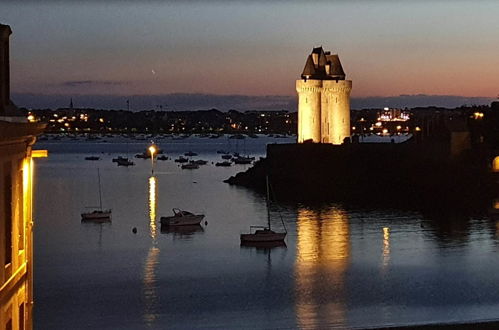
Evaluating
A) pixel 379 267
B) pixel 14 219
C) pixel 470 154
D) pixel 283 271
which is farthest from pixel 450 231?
pixel 14 219

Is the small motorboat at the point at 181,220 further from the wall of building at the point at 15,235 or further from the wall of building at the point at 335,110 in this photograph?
the wall of building at the point at 15,235

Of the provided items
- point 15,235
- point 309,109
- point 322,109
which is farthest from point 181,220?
point 15,235

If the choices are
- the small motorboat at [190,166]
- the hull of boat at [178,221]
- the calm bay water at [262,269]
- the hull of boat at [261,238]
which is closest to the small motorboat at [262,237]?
the hull of boat at [261,238]

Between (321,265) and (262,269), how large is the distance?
1.59 metres

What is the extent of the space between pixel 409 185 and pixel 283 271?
75.4 ft

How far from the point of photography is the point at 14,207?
3600 mm

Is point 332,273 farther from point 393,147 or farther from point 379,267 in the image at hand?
point 393,147

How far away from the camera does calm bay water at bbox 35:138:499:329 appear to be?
1572 cm

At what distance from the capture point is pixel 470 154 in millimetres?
41969

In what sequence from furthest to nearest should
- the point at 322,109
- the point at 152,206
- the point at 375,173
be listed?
the point at 375,173 → the point at 322,109 → the point at 152,206

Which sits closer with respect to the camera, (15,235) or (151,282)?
(15,235)

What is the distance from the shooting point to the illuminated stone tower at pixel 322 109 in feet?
140

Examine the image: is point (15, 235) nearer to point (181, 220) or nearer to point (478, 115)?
point (181, 220)

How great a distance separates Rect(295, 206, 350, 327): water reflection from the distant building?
11124mm
